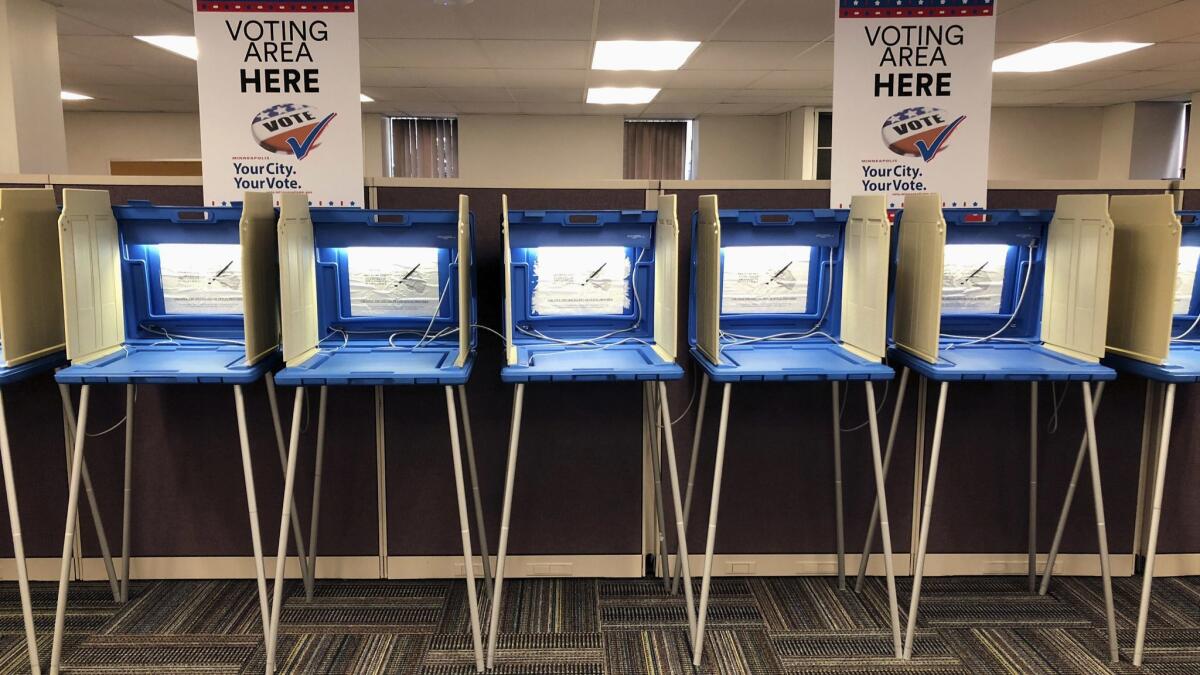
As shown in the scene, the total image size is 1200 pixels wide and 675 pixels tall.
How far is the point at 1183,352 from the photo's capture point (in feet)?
7.13

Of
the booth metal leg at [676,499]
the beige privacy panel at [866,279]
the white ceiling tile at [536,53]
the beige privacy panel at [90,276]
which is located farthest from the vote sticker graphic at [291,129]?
the white ceiling tile at [536,53]

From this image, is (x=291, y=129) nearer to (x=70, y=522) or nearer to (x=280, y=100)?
(x=280, y=100)

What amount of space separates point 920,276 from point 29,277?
2.20 metres

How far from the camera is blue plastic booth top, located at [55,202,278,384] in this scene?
6.57ft

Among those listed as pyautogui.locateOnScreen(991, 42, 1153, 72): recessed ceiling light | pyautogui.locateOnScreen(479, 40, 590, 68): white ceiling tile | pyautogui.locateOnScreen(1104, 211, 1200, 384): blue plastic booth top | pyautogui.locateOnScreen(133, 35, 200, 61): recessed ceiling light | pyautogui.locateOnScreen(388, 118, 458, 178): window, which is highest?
pyautogui.locateOnScreen(991, 42, 1153, 72): recessed ceiling light

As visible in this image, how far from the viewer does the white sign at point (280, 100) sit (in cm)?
229

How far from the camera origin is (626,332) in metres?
2.25

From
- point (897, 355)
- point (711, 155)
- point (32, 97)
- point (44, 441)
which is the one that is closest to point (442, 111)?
point (711, 155)

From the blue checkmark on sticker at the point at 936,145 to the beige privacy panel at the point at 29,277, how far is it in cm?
236

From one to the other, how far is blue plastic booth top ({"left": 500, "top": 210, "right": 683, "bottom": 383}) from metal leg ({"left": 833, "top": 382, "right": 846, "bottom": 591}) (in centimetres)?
59

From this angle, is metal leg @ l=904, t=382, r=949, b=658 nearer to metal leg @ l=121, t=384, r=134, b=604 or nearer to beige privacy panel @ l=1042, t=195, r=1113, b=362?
beige privacy panel @ l=1042, t=195, r=1113, b=362

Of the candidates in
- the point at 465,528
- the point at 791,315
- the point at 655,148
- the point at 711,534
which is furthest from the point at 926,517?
the point at 655,148

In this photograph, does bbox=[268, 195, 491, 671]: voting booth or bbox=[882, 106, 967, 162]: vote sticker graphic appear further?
bbox=[882, 106, 967, 162]: vote sticker graphic

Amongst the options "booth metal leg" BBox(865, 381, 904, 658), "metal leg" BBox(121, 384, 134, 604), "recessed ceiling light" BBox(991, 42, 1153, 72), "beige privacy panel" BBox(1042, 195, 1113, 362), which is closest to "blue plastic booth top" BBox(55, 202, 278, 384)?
"metal leg" BBox(121, 384, 134, 604)
